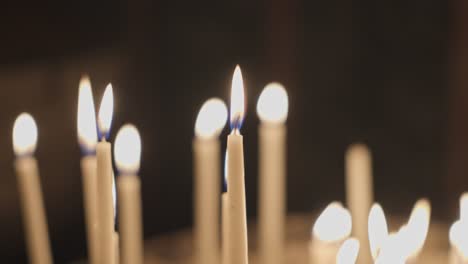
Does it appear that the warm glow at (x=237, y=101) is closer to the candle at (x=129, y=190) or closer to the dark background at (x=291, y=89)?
the candle at (x=129, y=190)

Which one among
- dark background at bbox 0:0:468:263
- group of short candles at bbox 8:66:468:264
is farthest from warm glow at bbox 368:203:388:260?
dark background at bbox 0:0:468:263

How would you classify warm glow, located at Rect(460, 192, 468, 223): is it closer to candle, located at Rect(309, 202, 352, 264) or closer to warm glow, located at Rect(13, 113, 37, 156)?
candle, located at Rect(309, 202, 352, 264)

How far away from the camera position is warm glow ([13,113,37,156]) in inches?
20.0

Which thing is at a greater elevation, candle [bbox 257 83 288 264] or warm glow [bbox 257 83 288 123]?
warm glow [bbox 257 83 288 123]

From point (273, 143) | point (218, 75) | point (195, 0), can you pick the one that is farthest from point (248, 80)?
point (273, 143)

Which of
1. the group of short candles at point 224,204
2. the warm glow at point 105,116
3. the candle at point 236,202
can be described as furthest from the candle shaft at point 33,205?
the candle at point 236,202

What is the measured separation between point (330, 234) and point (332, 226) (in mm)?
16

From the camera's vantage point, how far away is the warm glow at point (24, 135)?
508 mm

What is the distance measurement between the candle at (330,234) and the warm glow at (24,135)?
215mm

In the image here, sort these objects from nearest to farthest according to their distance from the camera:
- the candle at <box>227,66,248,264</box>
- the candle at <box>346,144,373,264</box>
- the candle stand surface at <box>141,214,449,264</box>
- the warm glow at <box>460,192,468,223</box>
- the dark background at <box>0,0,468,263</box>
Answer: the candle at <box>227,66,248,264</box> < the warm glow at <box>460,192,468,223</box> < the candle at <box>346,144,373,264</box> < the candle stand surface at <box>141,214,449,264</box> < the dark background at <box>0,0,468,263</box>

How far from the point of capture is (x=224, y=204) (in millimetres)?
368

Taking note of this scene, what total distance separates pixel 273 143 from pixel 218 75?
607 millimetres

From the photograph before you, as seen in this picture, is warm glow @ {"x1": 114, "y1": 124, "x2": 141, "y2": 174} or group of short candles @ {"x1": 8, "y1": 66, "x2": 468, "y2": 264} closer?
group of short candles @ {"x1": 8, "y1": 66, "x2": 468, "y2": 264}

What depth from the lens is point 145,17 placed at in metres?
1.09
